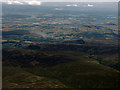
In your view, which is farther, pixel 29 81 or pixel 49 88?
pixel 29 81

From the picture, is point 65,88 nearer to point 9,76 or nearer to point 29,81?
point 29,81

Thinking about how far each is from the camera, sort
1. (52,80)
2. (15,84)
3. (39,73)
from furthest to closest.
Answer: (39,73)
(52,80)
(15,84)

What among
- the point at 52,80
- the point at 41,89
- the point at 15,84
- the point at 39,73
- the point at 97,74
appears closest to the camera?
the point at 41,89

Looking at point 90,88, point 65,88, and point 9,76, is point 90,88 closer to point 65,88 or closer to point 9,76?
point 65,88

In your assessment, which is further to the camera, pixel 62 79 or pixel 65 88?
pixel 62 79

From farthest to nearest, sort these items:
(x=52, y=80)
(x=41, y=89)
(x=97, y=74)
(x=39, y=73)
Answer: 1. (x=39, y=73)
2. (x=97, y=74)
3. (x=52, y=80)
4. (x=41, y=89)

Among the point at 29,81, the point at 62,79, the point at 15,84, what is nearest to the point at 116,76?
the point at 62,79

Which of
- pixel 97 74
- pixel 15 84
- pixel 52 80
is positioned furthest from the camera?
pixel 97 74

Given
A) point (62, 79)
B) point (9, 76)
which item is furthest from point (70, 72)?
point (9, 76)
